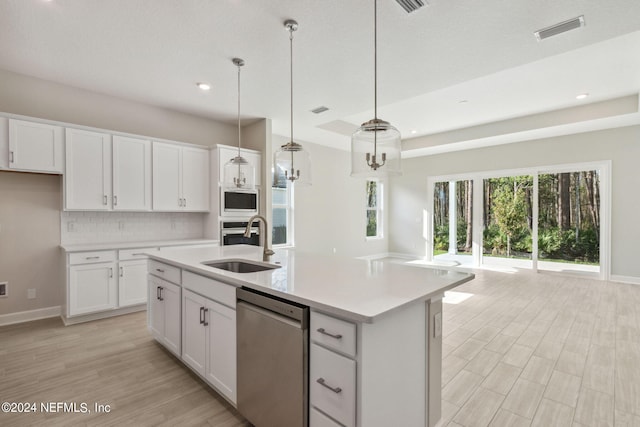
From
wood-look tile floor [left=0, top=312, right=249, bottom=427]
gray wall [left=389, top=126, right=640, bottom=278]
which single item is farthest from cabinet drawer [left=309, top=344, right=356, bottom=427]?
gray wall [left=389, top=126, right=640, bottom=278]

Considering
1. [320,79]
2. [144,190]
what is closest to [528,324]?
[320,79]

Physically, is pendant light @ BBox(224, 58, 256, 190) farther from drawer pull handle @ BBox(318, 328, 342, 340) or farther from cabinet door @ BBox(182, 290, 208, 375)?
drawer pull handle @ BBox(318, 328, 342, 340)

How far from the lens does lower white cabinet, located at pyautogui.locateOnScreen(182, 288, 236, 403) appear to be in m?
1.88

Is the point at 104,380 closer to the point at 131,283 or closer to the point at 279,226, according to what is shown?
the point at 131,283

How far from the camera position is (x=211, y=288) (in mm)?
2029

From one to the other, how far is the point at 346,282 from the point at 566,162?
6.49m

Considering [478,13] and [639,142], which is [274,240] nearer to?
[478,13]

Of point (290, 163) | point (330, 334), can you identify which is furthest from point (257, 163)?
point (330, 334)

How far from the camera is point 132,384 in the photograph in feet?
7.45

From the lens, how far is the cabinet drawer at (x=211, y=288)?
73.2 inches

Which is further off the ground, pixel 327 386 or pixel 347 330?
pixel 347 330

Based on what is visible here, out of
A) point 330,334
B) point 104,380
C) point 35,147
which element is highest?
point 35,147

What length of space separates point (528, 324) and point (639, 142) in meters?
4.45

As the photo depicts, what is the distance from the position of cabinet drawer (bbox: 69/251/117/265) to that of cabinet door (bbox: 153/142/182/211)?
0.87 metres
